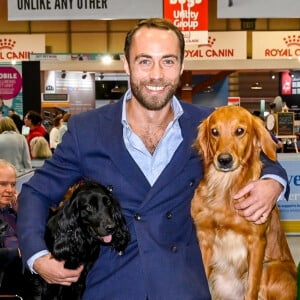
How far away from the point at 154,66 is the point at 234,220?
0.92 meters

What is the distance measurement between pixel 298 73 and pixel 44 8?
1677 cm

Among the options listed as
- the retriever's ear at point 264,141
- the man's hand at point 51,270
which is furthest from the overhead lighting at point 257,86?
the man's hand at point 51,270

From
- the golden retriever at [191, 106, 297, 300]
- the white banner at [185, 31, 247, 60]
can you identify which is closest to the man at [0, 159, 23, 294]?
the golden retriever at [191, 106, 297, 300]

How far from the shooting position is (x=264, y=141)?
257 centimetres

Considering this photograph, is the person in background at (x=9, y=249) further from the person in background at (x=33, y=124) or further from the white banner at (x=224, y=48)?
the white banner at (x=224, y=48)

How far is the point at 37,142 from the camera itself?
841 centimetres

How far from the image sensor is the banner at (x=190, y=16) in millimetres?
7699

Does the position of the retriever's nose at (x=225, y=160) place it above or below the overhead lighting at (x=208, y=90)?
above

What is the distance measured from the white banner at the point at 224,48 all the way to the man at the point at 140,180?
47.5 ft

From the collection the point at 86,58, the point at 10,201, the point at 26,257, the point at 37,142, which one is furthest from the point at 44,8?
the point at 86,58

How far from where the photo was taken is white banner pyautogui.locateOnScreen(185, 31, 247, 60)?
54.0 ft

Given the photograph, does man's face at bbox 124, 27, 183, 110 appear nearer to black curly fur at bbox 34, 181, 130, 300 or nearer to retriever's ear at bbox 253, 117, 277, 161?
black curly fur at bbox 34, 181, 130, 300

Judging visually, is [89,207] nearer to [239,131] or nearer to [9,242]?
[239,131]

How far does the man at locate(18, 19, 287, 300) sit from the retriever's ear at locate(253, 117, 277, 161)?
1.51ft
